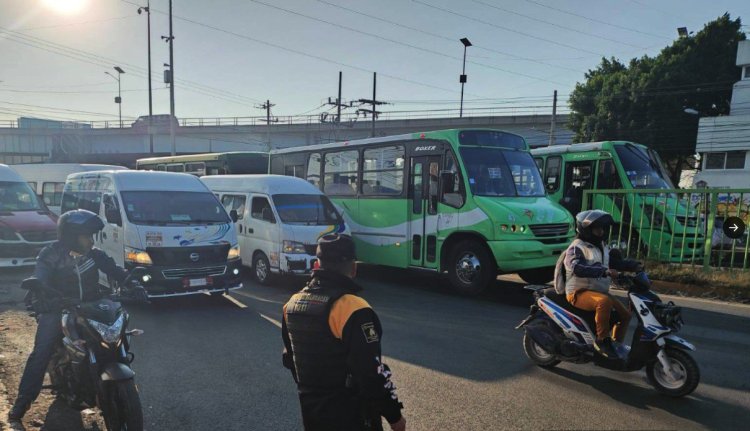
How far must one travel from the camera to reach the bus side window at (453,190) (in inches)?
365

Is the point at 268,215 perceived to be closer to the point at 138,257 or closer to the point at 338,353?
the point at 138,257

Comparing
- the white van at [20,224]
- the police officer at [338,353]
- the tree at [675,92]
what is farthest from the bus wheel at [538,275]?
the tree at [675,92]

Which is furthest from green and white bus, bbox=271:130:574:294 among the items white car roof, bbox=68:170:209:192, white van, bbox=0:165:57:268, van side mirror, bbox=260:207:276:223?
white van, bbox=0:165:57:268

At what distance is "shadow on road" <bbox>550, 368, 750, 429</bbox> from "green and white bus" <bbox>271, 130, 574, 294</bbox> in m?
3.92

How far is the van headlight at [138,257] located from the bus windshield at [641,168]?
36.7 feet

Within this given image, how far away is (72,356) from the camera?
375cm

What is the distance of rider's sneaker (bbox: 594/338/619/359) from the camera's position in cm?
466

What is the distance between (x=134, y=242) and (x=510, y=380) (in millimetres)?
5704

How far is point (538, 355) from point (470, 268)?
12.3 feet

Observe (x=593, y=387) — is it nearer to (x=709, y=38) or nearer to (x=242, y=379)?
(x=242, y=379)

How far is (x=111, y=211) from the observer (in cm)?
810

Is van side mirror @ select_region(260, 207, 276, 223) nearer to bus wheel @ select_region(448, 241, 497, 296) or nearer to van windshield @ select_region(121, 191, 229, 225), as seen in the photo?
van windshield @ select_region(121, 191, 229, 225)

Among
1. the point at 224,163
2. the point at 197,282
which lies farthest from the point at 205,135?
the point at 197,282

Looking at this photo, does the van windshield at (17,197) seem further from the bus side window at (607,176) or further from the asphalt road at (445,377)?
the bus side window at (607,176)
